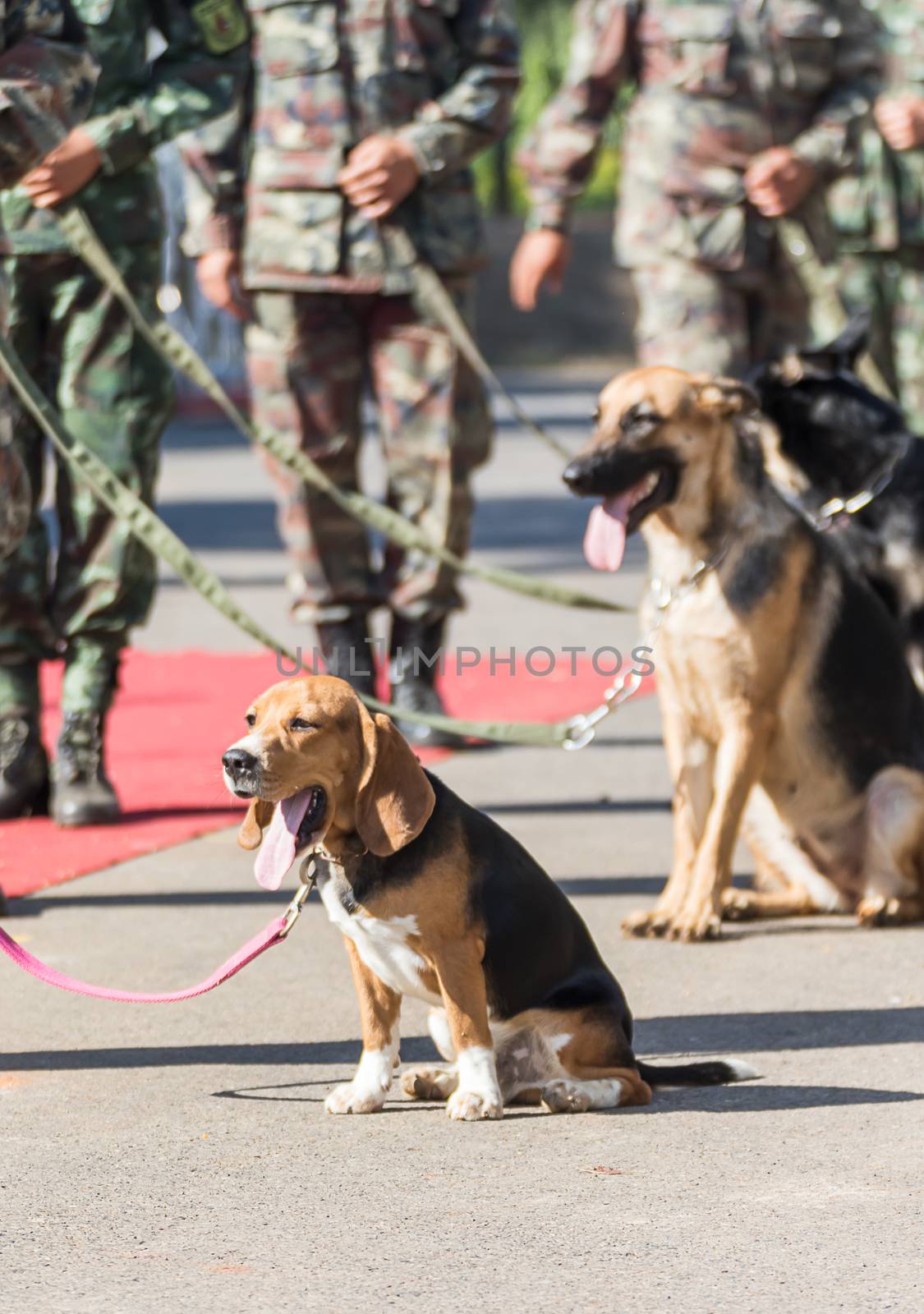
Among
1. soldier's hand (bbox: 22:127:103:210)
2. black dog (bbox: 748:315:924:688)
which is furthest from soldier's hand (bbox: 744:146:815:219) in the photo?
soldier's hand (bbox: 22:127:103:210)

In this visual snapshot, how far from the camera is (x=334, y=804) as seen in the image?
11.7 feet

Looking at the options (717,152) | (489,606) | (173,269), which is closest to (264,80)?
(717,152)

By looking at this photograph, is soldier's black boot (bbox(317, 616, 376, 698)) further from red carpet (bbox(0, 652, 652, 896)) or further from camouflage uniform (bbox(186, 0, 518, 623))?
red carpet (bbox(0, 652, 652, 896))

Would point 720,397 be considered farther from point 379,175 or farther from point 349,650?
point 349,650

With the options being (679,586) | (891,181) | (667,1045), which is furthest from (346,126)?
(667,1045)

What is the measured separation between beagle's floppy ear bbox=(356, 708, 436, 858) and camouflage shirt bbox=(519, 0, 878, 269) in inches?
146

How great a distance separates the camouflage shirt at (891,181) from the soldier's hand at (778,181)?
140 cm

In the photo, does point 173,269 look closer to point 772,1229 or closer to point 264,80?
point 264,80

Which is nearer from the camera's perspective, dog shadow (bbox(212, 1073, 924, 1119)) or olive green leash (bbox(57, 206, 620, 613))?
dog shadow (bbox(212, 1073, 924, 1119))

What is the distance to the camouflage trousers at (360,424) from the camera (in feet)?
22.3

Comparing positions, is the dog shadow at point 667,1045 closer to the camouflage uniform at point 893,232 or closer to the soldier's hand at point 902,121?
the camouflage uniform at point 893,232

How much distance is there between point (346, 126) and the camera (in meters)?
6.68

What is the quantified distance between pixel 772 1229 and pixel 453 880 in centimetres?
77

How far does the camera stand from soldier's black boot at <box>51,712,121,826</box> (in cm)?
614
